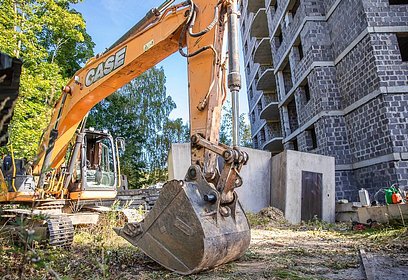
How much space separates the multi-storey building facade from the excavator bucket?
8030 millimetres

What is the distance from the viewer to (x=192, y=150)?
352cm

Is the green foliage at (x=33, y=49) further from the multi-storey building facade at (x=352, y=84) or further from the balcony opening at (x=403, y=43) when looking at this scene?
the balcony opening at (x=403, y=43)

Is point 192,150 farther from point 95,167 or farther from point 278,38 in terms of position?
point 278,38

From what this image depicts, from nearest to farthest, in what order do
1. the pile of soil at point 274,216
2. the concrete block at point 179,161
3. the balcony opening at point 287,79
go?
1. the pile of soil at point 274,216
2. the concrete block at point 179,161
3. the balcony opening at point 287,79

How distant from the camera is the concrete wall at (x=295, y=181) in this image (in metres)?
8.70

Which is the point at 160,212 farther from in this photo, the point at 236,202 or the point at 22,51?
the point at 22,51

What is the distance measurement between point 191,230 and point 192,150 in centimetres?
94

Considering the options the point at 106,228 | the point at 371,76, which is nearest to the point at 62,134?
the point at 106,228

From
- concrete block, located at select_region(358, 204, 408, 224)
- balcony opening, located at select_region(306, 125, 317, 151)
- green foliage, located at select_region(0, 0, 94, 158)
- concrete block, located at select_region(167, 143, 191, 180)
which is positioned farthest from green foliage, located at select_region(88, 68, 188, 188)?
concrete block, located at select_region(358, 204, 408, 224)

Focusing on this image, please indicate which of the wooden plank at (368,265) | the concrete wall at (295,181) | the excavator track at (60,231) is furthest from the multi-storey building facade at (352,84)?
the excavator track at (60,231)

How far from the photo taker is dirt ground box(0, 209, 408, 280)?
2.83 metres

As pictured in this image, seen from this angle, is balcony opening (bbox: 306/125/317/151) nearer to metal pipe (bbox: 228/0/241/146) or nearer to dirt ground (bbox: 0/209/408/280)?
dirt ground (bbox: 0/209/408/280)

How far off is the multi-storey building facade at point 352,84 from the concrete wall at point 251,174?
3.51 metres

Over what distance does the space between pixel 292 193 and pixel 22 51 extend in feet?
39.4
